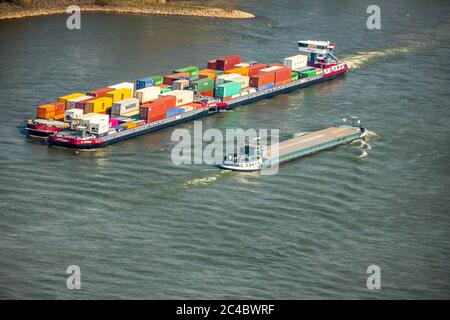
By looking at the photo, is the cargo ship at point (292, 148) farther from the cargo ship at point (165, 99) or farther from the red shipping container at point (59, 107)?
the red shipping container at point (59, 107)

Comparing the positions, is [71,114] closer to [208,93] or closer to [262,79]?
[208,93]

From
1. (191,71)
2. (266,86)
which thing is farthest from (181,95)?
(266,86)

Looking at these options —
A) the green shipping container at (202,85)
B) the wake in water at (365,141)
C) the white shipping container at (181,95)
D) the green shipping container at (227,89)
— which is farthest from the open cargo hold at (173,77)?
the wake in water at (365,141)

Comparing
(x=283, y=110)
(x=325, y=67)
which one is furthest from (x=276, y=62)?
(x=283, y=110)

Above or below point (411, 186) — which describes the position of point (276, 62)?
above

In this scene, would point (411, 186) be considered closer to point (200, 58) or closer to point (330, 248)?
point (330, 248)

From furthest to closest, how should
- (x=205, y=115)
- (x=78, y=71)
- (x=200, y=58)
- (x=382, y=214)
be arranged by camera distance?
(x=200, y=58), (x=78, y=71), (x=205, y=115), (x=382, y=214)
